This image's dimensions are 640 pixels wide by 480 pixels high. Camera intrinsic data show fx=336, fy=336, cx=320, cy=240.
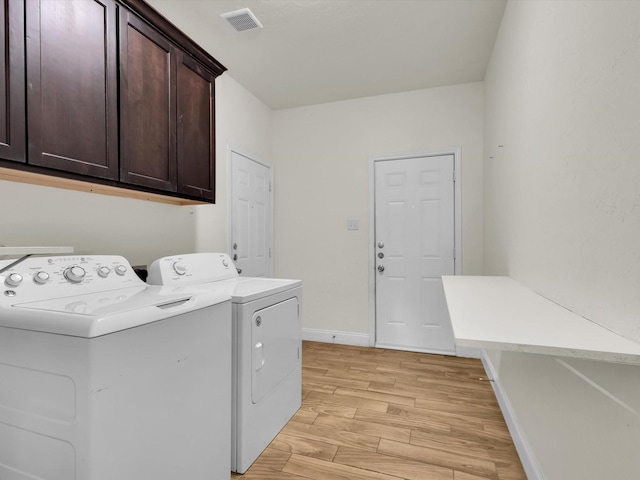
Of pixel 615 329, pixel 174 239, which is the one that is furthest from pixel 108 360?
pixel 174 239

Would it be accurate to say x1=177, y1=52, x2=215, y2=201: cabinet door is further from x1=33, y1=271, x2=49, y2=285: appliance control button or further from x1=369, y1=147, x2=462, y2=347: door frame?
x1=369, y1=147, x2=462, y2=347: door frame

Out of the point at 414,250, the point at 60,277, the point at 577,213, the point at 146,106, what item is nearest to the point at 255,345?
the point at 60,277

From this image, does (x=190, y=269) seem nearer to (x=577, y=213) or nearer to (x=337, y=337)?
(x=577, y=213)

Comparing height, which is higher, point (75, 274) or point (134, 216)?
point (134, 216)

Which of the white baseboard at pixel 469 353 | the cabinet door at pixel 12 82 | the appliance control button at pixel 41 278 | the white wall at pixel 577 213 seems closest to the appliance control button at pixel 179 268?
the appliance control button at pixel 41 278

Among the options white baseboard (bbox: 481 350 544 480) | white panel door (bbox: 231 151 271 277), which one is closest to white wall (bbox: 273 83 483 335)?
white panel door (bbox: 231 151 271 277)

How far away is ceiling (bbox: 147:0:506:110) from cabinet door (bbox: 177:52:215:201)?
431 mm

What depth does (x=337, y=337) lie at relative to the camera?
3.65 meters

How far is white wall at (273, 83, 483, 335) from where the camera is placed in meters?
3.25

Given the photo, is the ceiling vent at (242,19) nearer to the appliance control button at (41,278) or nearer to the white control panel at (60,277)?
the white control panel at (60,277)

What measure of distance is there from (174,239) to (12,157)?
1314 millimetres

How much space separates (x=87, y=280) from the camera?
4.73ft

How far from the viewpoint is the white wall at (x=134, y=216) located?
1607 millimetres

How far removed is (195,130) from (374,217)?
1.99m
